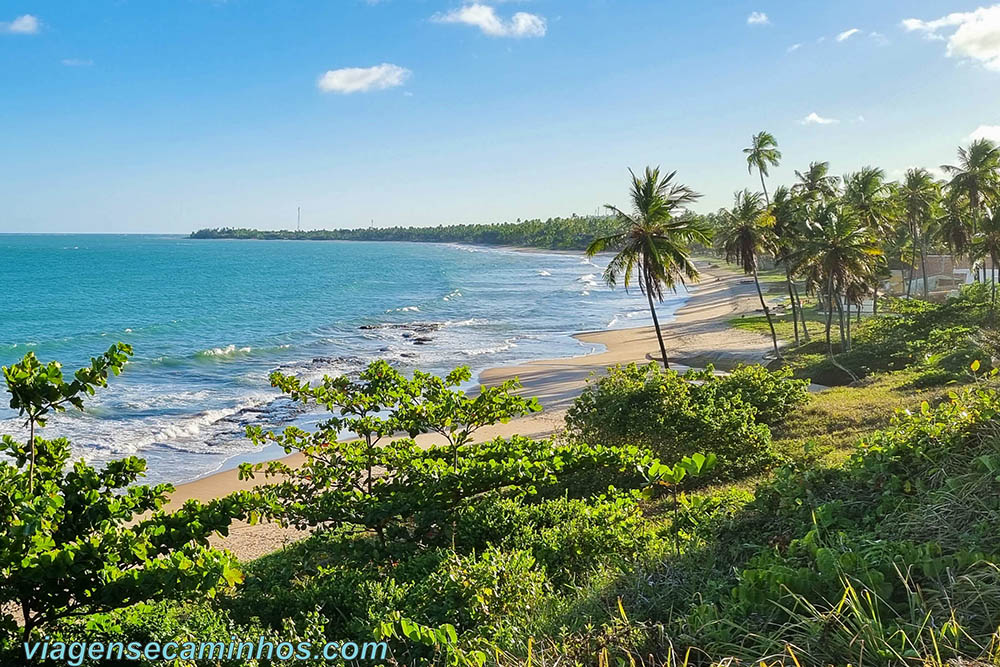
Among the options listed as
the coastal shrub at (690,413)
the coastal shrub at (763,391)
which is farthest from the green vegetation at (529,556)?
the coastal shrub at (763,391)

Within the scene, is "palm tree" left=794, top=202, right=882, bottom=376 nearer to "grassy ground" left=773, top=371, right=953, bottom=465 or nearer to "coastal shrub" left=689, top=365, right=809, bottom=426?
"grassy ground" left=773, top=371, right=953, bottom=465

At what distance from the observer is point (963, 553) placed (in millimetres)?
3850

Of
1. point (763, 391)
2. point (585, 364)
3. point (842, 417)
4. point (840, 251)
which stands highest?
point (840, 251)

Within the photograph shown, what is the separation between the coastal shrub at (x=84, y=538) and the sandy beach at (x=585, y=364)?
16.3ft

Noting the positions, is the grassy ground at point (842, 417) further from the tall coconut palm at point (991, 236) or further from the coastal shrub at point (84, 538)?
the tall coconut palm at point (991, 236)

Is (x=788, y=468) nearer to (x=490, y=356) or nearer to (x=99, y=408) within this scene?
(x=99, y=408)

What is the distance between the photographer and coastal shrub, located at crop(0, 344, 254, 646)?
4.56 m

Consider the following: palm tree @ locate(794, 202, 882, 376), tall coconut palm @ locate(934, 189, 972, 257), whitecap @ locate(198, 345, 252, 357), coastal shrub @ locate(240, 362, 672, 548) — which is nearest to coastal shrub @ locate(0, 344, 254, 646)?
coastal shrub @ locate(240, 362, 672, 548)

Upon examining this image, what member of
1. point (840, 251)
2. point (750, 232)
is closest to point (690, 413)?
point (840, 251)

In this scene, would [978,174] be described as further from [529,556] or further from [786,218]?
[529,556]

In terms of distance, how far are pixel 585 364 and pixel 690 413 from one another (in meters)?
19.9

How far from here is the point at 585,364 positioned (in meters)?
31.1

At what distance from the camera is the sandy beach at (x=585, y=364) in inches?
543

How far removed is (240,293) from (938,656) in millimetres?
73680
